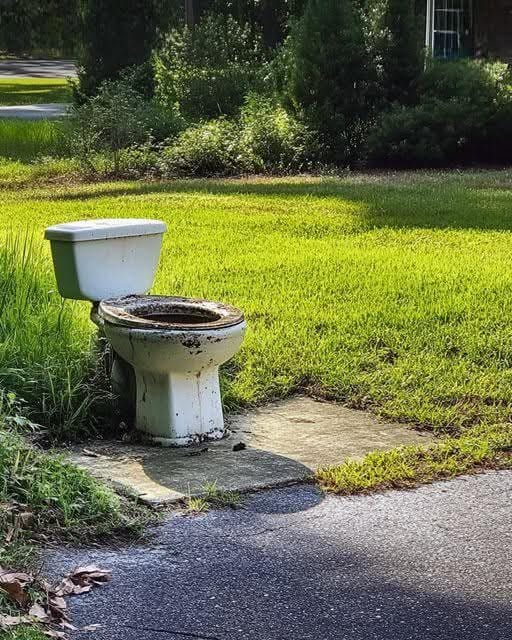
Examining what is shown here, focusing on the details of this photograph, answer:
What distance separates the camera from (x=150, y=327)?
5250 millimetres

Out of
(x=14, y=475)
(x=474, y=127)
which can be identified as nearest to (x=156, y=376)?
(x=14, y=475)

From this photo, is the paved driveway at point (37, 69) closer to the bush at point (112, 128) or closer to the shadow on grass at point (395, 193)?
the bush at point (112, 128)

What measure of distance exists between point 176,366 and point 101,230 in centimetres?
87

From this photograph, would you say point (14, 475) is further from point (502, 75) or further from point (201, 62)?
point (201, 62)

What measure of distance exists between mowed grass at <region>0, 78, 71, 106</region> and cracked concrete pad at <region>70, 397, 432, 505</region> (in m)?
23.2

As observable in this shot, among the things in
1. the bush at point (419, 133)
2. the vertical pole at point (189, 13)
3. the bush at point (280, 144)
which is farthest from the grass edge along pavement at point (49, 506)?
the vertical pole at point (189, 13)

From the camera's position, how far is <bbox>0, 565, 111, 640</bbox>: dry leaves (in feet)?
11.6

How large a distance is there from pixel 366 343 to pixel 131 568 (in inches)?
123

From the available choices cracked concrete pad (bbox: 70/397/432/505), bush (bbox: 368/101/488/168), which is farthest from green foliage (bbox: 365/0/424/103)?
cracked concrete pad (bbox: 70/397/432/505)

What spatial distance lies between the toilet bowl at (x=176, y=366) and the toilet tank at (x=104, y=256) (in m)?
0.26

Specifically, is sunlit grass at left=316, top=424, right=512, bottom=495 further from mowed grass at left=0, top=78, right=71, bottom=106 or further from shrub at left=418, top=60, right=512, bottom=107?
mowed grass at left=0, top=78, right=71, bottom=106

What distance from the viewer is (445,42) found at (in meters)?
22.4

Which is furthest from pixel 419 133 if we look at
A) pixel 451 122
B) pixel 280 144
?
pixel 280 144

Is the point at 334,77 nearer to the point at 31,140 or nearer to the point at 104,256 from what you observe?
the point at 31,140
